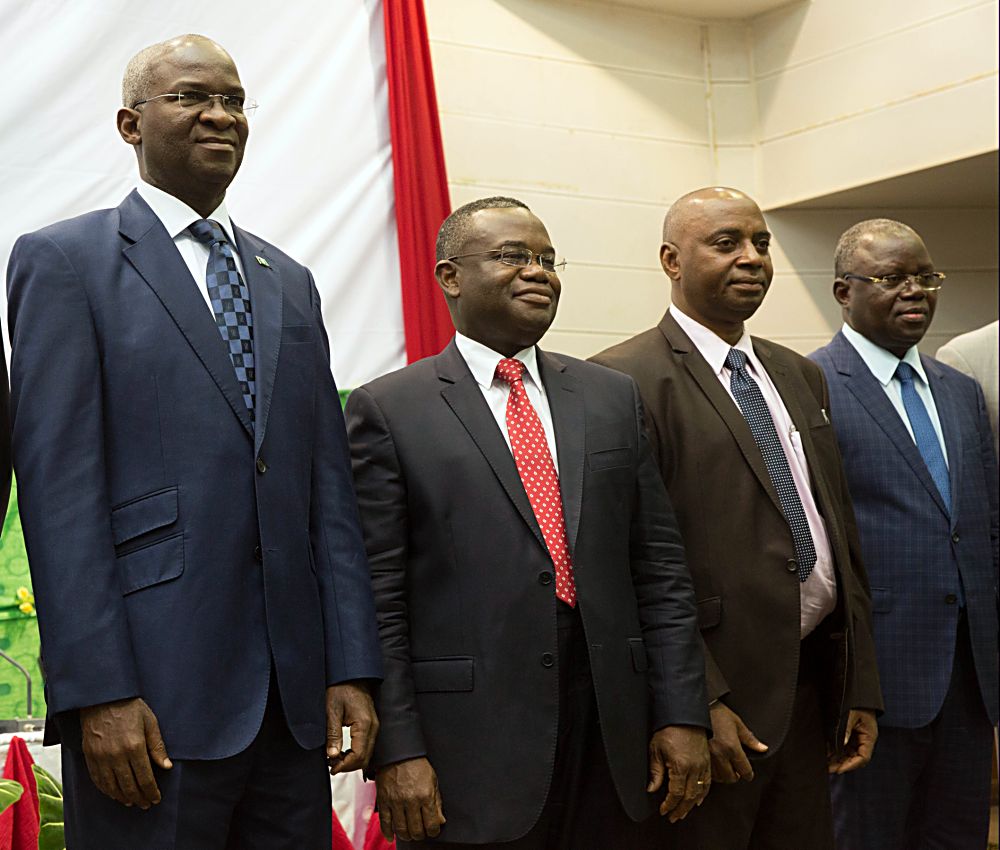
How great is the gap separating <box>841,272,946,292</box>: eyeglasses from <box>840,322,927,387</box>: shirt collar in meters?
0.13

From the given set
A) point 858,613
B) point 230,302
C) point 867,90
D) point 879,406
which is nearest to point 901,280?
point 879,406

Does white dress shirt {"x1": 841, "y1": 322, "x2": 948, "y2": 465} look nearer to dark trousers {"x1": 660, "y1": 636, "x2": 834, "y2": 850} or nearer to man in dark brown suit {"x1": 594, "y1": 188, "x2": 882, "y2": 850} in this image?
man in dark brown suit {"x1": 594, "y1": 188, "x2": 882, "y2": 850}

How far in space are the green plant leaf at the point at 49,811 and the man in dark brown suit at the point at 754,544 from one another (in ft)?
4.25

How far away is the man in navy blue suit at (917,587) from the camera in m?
A: 2.87

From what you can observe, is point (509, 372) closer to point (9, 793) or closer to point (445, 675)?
point (445, 675)

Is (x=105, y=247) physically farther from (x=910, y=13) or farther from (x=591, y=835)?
(x=910, y=13)

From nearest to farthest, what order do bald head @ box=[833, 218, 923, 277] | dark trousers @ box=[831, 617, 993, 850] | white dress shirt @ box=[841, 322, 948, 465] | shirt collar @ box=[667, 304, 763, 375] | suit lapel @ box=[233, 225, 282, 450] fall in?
suit lapel @ box=[233, 225, 282, 450]
shirt collar @ box=[667, 304, 763, 375]
dark trousers @ box=[831, 617, 993, 850]
white dress shirt @ box=[841, 322, 948, 465]
bald head @ box=[833, 218, 923, 277]

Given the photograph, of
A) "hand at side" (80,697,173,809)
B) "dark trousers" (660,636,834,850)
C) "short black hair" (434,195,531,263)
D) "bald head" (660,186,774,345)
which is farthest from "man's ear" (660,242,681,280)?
"hand at side" (80,697,173,809)

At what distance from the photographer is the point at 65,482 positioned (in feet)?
5.73

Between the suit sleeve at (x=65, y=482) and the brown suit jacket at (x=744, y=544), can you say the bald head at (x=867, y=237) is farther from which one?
the suit sleeve at (x=65, y=482)

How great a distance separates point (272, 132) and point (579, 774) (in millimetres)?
2850

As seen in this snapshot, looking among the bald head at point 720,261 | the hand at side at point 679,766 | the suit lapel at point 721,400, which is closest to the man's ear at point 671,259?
the bald head at point 720,261

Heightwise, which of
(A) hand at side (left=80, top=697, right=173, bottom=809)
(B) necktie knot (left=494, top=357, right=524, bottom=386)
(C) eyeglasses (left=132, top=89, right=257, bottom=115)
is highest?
(C) eyeglasses (left=132, top=89, right=257, bottom=115)

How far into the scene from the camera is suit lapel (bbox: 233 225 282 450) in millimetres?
1904
